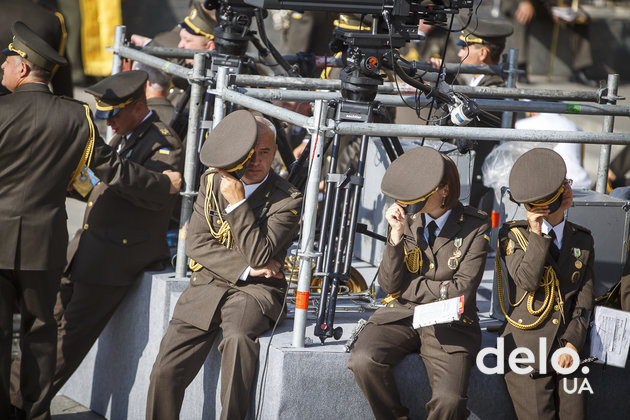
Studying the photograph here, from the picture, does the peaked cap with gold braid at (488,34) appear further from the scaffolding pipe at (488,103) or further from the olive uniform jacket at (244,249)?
the olive uniform jacket at (244,249)

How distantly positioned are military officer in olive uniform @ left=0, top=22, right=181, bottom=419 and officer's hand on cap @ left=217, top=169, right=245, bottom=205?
0.79m

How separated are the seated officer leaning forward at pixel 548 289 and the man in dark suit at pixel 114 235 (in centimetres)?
204

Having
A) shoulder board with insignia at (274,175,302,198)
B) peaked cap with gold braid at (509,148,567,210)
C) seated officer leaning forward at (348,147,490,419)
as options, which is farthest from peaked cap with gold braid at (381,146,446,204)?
shoulder board with insignia at (274,175,302,198)

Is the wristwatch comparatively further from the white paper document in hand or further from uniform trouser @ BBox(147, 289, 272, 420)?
uniform trouser @ BBox(147, 289, 272, 420)

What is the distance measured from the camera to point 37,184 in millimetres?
5117

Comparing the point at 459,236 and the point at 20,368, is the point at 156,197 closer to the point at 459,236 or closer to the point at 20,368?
the point at 20,368

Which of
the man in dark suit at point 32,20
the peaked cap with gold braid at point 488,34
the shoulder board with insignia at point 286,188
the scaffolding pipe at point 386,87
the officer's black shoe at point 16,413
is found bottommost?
the officer's black shoe at point 16,413

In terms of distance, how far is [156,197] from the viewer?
5.52m

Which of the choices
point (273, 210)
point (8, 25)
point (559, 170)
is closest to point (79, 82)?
point (8, 25)

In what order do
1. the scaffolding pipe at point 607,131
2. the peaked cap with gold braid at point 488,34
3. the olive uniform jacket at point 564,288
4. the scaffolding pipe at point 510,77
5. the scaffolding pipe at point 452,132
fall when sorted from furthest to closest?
1. the peaked cap with gold braid at point 488,34
2. the scaffolding pipe at point 510,77
3. the scaffolding pipe at point 607,131
4. the olive uniform jacket at point 564,288
5. the scaffolding pipe at point 452,132

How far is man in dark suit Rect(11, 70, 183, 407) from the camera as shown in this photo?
566 cm

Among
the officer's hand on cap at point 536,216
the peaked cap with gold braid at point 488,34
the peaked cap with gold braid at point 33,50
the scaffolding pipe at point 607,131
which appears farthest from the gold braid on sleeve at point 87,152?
the peaked cap with gold braid at point 488,34

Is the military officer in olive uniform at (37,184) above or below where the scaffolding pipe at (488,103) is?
below

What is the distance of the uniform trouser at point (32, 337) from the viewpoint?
5.27m
